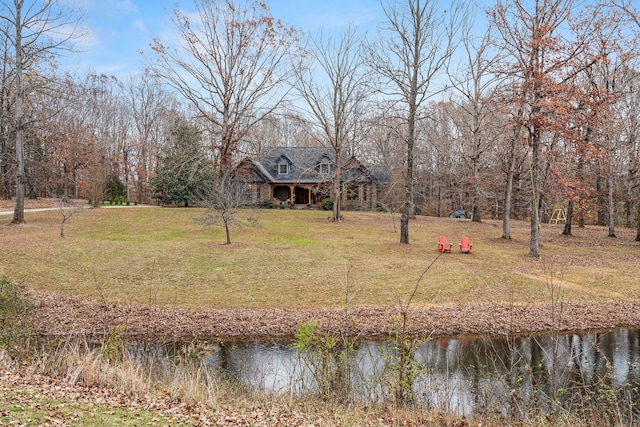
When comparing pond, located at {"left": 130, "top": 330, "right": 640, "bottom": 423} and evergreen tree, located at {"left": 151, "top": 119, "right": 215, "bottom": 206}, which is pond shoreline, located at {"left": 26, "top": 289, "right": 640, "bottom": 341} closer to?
pond, located at {"left": 130, "top": 330, "right": 640, "bottom": 423}

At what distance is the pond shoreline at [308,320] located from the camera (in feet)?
32.5

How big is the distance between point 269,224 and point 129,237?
8212 mm

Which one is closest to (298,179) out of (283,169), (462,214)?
(283,169)

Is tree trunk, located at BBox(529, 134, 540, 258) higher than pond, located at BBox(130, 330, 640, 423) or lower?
higher

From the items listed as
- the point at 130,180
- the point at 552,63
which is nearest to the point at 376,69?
the point at 552,63

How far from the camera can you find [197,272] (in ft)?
46.8

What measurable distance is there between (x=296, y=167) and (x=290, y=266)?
23.8 metres

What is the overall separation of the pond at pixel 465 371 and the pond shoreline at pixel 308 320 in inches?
18.2

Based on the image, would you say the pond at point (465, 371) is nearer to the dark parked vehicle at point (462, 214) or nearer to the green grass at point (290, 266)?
the green grass at point (290, 266)

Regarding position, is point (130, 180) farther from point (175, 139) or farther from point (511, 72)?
point (511, 72)

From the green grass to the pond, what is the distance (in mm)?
2105

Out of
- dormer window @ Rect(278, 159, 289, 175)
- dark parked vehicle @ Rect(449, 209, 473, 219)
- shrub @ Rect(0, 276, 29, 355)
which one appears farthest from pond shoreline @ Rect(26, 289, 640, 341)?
dark parked vehicle @ Rect(449, 209, 473, 219)

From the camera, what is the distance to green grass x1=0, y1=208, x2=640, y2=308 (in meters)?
12.4

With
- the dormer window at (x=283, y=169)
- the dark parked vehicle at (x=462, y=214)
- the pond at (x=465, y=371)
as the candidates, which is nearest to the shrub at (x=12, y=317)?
the pond at (x=465, y=371)
